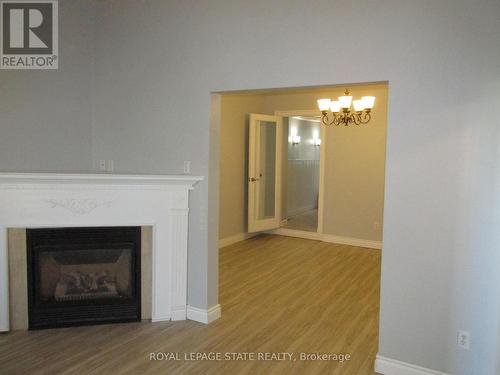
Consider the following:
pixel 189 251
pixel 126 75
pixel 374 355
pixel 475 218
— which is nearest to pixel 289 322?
pixel 374 355

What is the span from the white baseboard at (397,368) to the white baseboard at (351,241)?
3.57m

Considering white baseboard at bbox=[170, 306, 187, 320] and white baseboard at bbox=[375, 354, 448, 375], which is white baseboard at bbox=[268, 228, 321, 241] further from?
white baseboard at bbox=[375, 354, 448, 375]

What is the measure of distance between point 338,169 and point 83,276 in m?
4.27

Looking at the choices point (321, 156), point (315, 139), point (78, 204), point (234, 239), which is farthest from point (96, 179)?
point (315, 139)

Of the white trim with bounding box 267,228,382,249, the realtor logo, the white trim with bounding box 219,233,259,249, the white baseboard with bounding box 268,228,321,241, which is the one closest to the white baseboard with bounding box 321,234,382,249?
the white trim with bounding box 267,228,382,249

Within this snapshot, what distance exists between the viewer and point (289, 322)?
349 centimetres

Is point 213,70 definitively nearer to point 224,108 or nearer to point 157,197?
point 157,197

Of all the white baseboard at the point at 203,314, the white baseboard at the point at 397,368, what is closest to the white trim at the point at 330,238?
the white baseboard at the point at 203,314

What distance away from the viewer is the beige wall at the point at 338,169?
606cm

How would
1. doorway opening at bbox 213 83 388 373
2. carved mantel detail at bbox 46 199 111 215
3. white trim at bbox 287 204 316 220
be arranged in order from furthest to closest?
white trim at bbox 287 204 316 220, doorway opening at bbox 213 83 388 373, carved mantel detail at bbox 46 199 111 215

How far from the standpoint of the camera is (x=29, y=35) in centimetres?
369

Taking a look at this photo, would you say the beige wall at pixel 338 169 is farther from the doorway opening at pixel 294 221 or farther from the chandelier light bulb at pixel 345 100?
the chandelier light bulb at pixel 345 100

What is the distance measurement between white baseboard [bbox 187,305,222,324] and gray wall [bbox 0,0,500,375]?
0.27 feet

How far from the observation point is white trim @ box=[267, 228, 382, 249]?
6.23 meters
